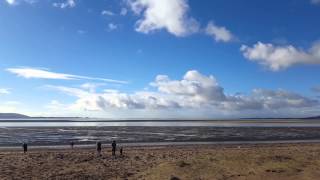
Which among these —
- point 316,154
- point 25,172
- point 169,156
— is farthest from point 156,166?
point 316,154

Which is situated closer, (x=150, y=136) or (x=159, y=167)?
(x=159, y=167)

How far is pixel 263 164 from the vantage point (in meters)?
30.5

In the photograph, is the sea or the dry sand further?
the sea

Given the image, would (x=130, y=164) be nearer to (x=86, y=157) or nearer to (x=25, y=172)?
(x=86, y=157)

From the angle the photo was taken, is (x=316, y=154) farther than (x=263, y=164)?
Yes

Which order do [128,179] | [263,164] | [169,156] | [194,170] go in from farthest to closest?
1. [169,156]
2. [263,164]
3. [194,170]
4. [128,179]

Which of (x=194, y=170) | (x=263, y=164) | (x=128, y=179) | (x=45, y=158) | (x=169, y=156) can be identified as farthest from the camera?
(x=169, y=156)

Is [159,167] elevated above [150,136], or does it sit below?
below

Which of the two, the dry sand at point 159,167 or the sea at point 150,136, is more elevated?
the sea at point 150,136

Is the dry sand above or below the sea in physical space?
below

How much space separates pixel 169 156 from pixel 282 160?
8.68 metres

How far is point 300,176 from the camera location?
89.2ft

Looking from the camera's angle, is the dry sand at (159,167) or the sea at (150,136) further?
the sea at (150,136)

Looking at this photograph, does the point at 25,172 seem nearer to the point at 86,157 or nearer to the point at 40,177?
the point at 40,177
